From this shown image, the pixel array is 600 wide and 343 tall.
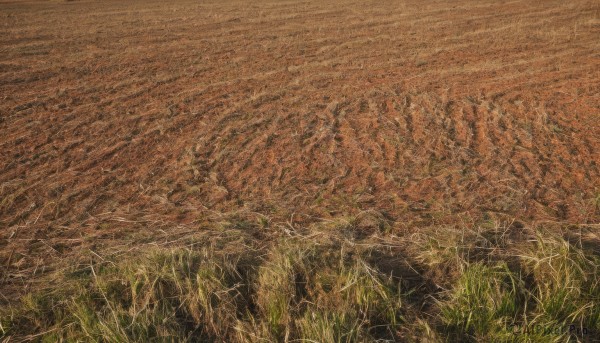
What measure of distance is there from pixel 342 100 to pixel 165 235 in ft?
11.3

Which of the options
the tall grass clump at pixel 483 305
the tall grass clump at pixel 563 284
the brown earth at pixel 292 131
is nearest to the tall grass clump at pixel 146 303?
the brown earth at pixel 292 131

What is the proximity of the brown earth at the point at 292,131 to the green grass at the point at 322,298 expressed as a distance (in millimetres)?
525

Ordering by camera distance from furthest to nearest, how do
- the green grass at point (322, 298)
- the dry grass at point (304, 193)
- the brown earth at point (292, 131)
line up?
the brown earth at point (292, 131) < the dry grass at point (304, 193) < the green grass at point (322, 298)

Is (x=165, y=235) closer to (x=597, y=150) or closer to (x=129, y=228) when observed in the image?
(x=129, y=228)

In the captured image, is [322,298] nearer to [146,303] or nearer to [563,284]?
[146,303]

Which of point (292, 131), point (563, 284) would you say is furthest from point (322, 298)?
point (292, 131)

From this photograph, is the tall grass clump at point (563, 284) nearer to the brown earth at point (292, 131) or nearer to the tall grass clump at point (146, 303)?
the brown earth at point (292, 131)

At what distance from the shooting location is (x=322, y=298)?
9.57 feet

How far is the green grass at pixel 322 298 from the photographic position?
2703 millimetres

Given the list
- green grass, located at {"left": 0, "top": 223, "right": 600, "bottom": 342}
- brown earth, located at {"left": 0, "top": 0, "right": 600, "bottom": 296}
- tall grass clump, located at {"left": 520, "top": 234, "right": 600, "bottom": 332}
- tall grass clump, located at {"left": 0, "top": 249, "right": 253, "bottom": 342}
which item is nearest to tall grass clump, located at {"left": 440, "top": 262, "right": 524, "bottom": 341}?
green grass, located at {"left": 0, "top": 223, "right": 600, "bottom": 342}

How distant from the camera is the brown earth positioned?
3.91 metres

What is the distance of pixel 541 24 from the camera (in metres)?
10.1

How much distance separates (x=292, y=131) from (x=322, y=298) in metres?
2.81

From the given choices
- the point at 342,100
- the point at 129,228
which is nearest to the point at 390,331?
the point at 129,228
